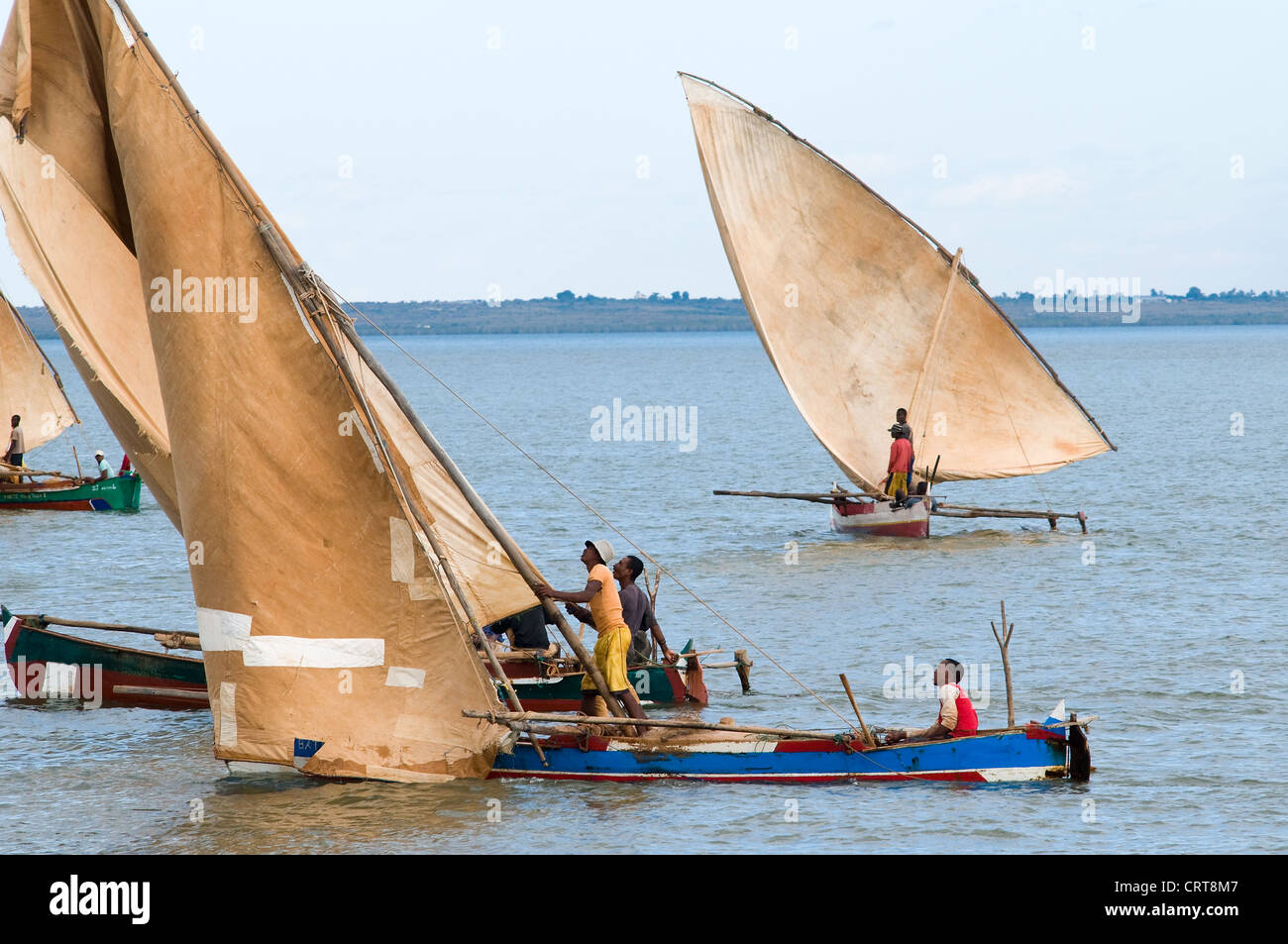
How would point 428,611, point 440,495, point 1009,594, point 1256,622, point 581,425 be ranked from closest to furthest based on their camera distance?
point 428,611 → point 440,495 → point 1256,622 → point 1009,594 → point 581,425

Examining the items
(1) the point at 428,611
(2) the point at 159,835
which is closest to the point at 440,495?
(1) the point at 428,611

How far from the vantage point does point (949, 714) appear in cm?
1797

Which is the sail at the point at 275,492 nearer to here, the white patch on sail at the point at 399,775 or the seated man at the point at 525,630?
the white patch on sail at the point at 399,775

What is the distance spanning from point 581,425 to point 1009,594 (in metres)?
71.4

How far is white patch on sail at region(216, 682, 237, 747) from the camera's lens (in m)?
18.5

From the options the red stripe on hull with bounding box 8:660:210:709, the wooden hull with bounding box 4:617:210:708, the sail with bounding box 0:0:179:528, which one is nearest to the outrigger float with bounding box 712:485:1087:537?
the red stripe on hull with bounding box 8:660:210:709

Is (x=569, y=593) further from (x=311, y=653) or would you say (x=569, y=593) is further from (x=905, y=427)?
(x=905, y=427)

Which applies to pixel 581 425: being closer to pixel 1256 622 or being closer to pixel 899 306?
pixel 899 306

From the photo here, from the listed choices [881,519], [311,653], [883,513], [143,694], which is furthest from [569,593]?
[881,519]

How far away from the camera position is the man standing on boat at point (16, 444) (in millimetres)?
46906

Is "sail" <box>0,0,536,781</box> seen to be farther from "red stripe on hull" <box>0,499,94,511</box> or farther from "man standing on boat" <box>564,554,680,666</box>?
"red stripe on hull" <box>0,499,94,511</box>

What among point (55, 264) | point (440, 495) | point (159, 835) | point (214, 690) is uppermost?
point (55, 264)
